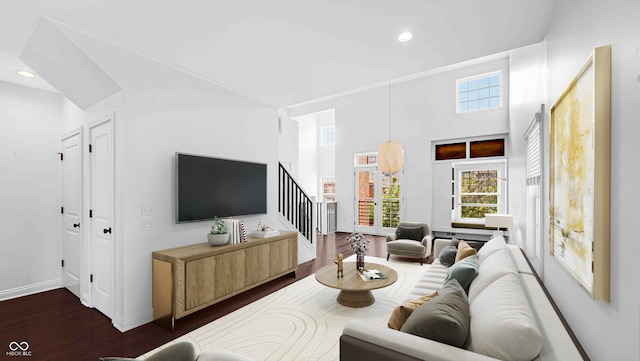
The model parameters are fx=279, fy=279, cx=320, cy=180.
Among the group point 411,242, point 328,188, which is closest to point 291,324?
point 411,242

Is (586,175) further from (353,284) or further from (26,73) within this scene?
(26,73)

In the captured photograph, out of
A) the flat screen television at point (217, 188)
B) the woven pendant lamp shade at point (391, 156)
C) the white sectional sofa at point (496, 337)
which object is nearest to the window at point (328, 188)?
the woven pendant lamp shade at point (391, 156)

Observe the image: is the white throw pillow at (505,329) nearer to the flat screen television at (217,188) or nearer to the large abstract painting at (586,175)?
the large abstract painting at (586,175)

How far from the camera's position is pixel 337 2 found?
206 cm

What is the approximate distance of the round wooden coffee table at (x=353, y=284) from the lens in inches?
117

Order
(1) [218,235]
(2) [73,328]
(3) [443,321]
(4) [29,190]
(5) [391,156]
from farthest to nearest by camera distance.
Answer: (5) [391,156]
(4) [29,190]
(1) [218,235]
(2) [73,328]
(3) [443,321]

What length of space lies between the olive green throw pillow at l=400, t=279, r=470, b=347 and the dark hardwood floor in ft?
7.34

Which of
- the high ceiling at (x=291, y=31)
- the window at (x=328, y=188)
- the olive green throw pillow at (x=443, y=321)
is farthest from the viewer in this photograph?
the window at (x=328, y=188)

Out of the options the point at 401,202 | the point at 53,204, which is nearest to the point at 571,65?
the point at 53,204

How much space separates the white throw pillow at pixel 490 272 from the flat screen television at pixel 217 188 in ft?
9.42

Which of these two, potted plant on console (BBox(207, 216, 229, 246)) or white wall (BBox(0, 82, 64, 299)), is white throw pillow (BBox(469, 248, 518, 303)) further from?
white wall (BBox(0, 82, 64, 299))

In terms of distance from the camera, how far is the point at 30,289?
11.7 ft

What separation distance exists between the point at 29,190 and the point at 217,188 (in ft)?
8.05

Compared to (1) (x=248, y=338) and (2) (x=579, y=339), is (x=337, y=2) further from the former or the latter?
(1) (x=248, y=338)
